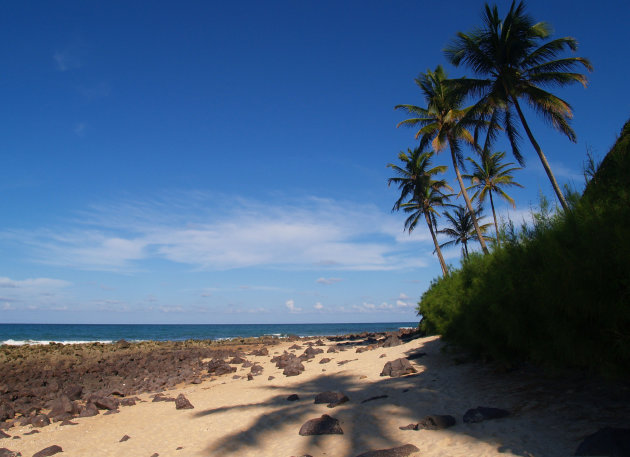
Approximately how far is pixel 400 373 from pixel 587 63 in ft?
41.8

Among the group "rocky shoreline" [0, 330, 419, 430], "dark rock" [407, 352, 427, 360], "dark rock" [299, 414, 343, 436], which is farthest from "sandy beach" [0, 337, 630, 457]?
"dark rock" [407, 352, 427, 360]

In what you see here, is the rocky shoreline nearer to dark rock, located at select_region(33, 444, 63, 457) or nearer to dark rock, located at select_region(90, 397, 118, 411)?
dark rock, located at select_region(90, 397, 118, 411)

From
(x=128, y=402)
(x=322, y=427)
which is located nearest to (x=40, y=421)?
(x=128, y=402)

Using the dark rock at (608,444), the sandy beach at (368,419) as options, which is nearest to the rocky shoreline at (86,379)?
the sandy beach at (368,419)

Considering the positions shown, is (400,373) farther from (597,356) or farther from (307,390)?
(597,356)

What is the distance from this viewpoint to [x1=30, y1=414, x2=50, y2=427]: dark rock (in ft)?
31.7

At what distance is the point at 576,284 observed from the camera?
15.3ft

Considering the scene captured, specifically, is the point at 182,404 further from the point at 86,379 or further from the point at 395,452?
the point at 86,379

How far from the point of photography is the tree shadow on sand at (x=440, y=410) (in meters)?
5.28

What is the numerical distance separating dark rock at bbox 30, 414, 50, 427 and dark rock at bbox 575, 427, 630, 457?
11.4 meters

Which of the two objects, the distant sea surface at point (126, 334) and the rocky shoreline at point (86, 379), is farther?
the distant sea surface at point (126, 334)

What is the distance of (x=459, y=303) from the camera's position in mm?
10078

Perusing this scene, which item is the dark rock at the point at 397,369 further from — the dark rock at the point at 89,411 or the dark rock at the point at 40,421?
the dark rock at the point at 40,421

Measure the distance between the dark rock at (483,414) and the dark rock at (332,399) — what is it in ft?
9.20
